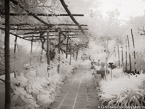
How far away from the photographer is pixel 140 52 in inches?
714

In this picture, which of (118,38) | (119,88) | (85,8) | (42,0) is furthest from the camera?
(118,38)

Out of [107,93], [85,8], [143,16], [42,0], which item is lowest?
[107,93]

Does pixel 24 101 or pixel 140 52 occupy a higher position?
pixel 140 52

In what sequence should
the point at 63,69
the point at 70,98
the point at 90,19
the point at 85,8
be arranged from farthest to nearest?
1. the point at 63,69
2. the point at 90,19
3. the point at 85,8
4. the point at 70,98

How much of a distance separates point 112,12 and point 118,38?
7.87 metres

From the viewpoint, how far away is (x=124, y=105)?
524cm

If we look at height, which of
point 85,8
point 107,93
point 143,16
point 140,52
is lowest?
point 107,93

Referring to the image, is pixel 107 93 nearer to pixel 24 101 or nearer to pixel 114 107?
pixel 114 107

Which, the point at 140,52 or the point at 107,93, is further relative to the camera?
the point at 140,52

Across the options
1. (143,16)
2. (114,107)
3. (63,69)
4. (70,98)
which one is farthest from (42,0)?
(143,16)

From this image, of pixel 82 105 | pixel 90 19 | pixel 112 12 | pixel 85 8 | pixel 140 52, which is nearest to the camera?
pixel 82 105

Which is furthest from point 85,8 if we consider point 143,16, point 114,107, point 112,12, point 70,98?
point 112,12

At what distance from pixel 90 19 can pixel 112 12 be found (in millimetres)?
15170

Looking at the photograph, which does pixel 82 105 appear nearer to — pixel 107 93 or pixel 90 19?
pixel 107 93
